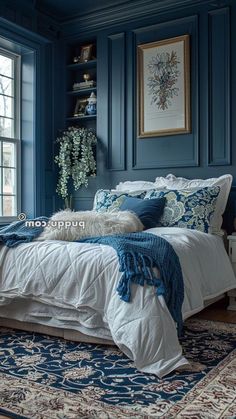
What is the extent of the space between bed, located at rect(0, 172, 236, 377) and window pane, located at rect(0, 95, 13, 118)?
2.47 m

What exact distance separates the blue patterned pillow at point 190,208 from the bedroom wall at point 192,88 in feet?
1.84

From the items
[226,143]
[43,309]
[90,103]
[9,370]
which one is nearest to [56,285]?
[43,309]

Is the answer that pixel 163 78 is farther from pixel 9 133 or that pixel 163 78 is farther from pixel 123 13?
pixel 9 133

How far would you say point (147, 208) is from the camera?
11.8 ft

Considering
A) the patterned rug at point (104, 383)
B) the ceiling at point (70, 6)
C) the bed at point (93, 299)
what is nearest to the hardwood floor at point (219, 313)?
the bed at point (93, 299)

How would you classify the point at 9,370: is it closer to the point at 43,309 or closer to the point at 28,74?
the point at 43,309

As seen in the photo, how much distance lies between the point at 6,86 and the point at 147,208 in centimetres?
240

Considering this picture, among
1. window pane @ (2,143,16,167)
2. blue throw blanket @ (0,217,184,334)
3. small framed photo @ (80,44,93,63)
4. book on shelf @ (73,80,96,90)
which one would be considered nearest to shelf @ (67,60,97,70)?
small framed photo @ (80,44,93,63)

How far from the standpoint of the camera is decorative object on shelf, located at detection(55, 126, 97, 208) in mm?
4836

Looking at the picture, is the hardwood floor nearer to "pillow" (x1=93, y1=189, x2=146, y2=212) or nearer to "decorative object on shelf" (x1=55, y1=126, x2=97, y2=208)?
"pillow" (x1=93, y1=189, x2=146, y2=212)

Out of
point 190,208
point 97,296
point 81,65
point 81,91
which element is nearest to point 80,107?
point 81,91

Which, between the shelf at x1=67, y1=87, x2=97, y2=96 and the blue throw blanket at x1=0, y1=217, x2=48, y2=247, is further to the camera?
the shelf at x1=67, y1=87, x2=97, y2=96

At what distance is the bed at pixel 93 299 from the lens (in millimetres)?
2154

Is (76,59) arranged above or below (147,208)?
above
